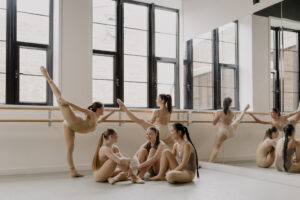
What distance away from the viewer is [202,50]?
5.58m

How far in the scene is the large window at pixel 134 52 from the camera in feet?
18.0

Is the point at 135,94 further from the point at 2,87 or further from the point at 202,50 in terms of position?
the point at 2,87

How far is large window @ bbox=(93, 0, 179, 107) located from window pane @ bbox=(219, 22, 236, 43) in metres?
1.32

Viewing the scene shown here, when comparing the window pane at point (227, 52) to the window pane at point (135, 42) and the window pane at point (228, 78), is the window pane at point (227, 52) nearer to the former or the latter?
the window pane at point (228, 78)

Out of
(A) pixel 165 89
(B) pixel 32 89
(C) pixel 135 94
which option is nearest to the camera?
(B) pixel 32 89

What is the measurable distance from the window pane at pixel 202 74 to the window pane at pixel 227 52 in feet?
1.13

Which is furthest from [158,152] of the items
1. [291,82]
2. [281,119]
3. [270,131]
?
[291,82]

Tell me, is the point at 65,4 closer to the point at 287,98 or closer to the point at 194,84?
the point at 194,84

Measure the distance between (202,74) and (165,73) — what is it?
0.84 metres

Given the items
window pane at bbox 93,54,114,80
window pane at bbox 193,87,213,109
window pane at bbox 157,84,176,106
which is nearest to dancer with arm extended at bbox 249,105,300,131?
window pane at bbox 193,87,213,109

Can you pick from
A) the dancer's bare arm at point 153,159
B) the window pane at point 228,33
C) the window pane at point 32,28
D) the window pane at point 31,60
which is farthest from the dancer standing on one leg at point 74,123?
the window pane at point 228,33

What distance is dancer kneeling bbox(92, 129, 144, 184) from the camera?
3672mm

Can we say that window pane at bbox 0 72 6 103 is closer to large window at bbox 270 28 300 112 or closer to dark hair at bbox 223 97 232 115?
dark hair at bbox 223 97 232 115

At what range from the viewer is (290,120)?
12.6 ft
